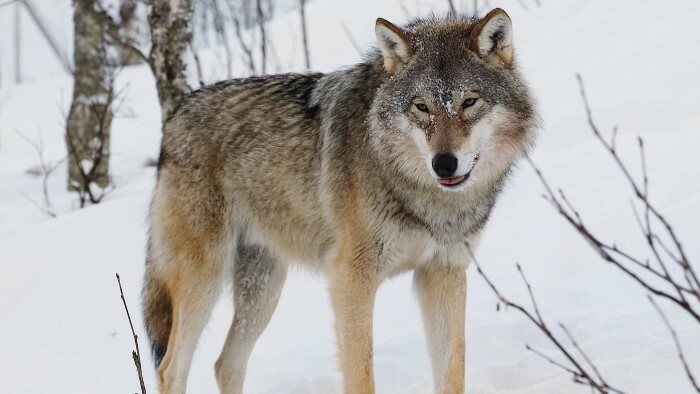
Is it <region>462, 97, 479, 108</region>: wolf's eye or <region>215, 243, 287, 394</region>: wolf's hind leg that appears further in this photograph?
<region>215, 243, 287, 394</region>: wolf's hind leg

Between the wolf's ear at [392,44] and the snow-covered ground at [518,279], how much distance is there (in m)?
1.46

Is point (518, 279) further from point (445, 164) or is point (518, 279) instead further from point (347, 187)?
point (445, 164)

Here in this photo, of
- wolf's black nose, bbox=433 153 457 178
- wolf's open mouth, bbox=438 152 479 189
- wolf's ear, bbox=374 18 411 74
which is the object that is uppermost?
wolf's ear, bbox=374 18 411 74

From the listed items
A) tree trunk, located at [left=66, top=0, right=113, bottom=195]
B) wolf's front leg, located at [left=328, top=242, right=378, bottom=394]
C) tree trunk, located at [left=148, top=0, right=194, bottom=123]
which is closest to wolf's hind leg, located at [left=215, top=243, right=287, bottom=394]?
wolf's front leg, located at [left=328, top=242, right=378, bottom=394]

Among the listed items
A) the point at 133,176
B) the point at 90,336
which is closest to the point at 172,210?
the point at 90,336

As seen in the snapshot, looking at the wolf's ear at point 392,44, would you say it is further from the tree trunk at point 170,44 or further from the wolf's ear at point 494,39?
the tree trunk at point 170,44

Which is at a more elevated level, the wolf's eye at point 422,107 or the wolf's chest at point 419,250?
the wolf's eye at point 422,107

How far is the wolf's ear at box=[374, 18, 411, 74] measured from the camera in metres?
3.53

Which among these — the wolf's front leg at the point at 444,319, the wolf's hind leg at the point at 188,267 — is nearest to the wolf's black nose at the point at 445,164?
the wolf's front leg at the point at 444,319

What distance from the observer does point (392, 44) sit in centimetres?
358

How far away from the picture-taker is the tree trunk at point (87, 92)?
848cm

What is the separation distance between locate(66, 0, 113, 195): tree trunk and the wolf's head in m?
5.40

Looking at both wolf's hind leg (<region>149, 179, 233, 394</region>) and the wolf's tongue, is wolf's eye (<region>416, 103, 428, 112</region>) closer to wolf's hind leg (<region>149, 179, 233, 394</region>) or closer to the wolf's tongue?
the wolf's tongue

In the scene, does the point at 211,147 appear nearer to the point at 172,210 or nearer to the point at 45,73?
the point at 172,210
